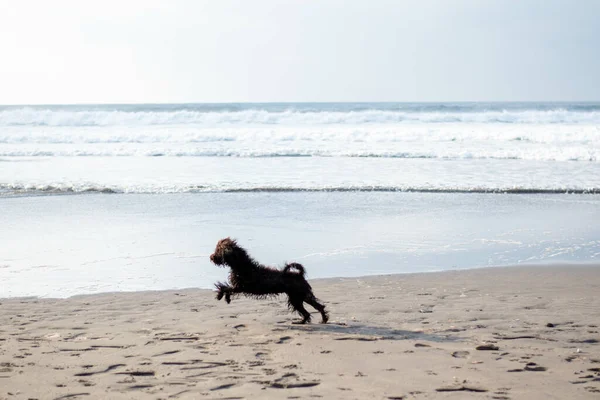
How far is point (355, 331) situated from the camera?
500cm

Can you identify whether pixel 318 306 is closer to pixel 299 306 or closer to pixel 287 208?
pixel 299 306

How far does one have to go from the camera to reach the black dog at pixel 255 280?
5.16 m

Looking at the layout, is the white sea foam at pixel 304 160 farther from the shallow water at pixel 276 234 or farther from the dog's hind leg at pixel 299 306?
the dog's hind leg at pixel 299 306

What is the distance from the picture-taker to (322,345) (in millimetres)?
4594

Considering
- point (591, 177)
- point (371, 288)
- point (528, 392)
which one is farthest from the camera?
point (591, 177)

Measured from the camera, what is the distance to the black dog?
5.16m

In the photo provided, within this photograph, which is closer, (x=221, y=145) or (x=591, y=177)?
(x=591, y=177)

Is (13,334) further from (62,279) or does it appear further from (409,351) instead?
(409,351)

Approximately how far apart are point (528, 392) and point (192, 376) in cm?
203

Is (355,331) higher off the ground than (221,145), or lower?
lower

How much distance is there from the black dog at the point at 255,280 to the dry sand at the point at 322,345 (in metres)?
0.25

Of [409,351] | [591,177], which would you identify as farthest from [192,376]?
[591,177]

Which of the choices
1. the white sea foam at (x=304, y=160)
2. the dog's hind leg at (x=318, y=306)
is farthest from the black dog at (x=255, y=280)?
the white sea foam at (x=304, y=160)

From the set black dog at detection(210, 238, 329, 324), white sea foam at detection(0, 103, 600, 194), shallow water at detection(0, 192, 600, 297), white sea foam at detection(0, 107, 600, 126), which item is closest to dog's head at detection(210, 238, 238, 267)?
black dog at detection(210, 238, 329, 324)
